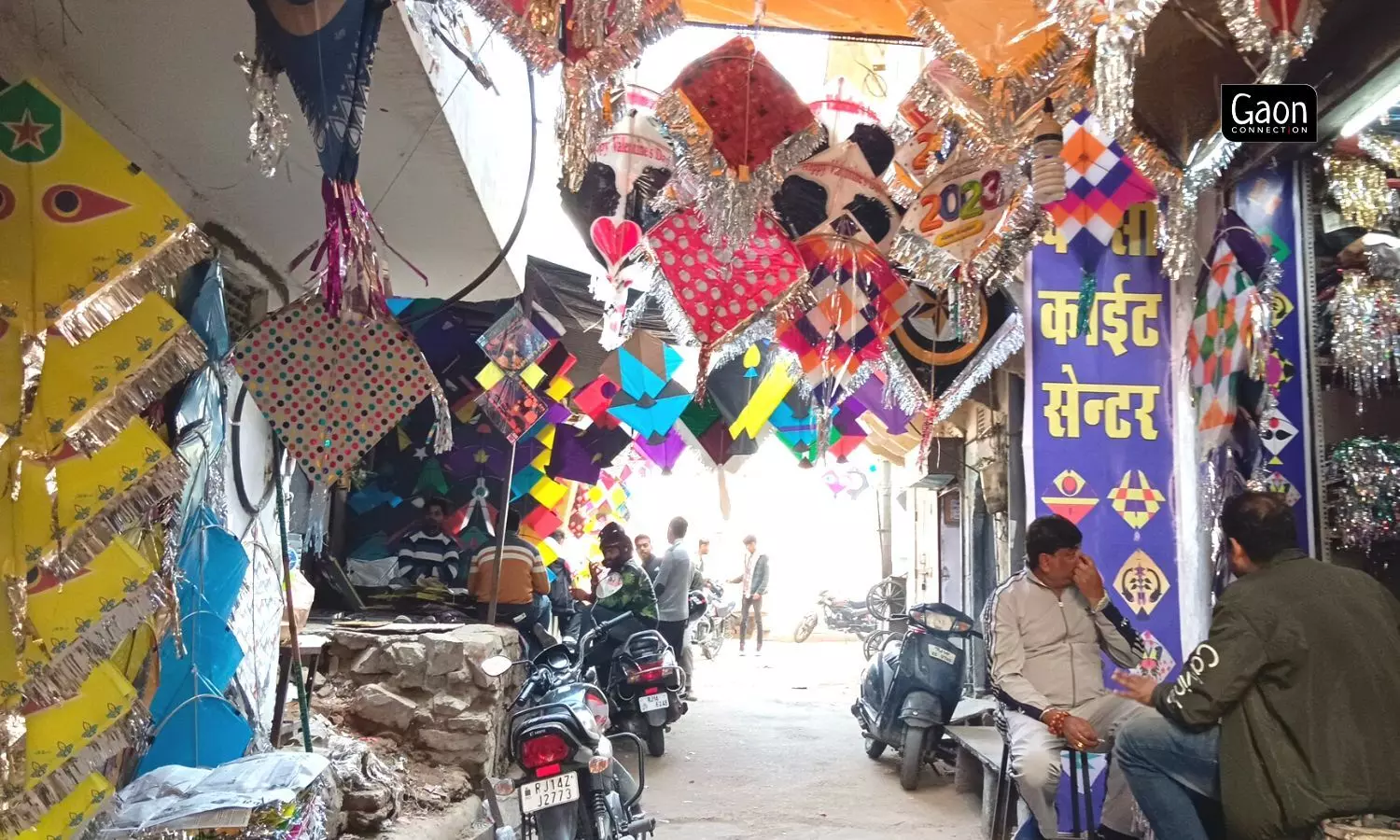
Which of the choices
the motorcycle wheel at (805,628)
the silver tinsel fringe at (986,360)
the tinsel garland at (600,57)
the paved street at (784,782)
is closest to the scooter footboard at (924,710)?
the paved street at (784,782)

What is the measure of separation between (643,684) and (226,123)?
15.3 ft

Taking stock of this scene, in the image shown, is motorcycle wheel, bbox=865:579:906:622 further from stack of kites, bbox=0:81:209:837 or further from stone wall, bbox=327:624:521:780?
stack of kites, bbox=0:81:209:837

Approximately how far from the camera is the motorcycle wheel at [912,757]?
6266mm

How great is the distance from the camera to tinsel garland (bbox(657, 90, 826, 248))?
3422mm

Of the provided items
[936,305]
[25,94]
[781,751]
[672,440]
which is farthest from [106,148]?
[672,440]

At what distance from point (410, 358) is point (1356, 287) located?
145 inches

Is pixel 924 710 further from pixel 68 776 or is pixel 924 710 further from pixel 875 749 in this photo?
pixel 68 776

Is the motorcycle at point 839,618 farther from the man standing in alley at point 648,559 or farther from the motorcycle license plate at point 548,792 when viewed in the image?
the motorcycle license plate at point 548,792

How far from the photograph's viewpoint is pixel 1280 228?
160 inches

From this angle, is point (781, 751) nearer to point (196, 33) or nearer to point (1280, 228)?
point (1280, 228)

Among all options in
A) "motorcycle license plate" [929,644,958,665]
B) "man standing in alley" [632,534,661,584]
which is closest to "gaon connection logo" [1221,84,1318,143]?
"motorcycle license plate" [929,644,958,665]

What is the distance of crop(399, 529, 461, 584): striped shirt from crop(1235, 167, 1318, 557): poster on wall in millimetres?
5916

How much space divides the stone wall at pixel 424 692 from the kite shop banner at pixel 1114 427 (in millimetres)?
3105

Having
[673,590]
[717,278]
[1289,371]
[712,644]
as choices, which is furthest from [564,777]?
[712,644]
